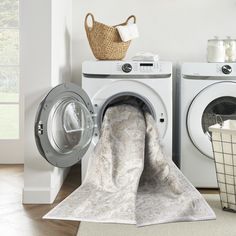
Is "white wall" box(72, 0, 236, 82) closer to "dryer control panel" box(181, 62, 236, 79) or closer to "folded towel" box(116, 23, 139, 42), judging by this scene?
"folded towel" box(116, 23, 139, 42)

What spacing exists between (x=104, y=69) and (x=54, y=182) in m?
0.74

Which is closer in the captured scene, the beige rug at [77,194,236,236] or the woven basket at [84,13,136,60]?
the beige rug at [77,194,236,236]

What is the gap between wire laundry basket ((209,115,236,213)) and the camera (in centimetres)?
223

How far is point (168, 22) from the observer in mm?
3352

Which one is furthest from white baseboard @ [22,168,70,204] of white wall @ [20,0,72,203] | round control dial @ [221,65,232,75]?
round control dial @ [221,65,232,75]

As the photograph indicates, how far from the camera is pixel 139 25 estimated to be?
3.36m

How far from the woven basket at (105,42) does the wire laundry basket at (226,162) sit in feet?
2.98

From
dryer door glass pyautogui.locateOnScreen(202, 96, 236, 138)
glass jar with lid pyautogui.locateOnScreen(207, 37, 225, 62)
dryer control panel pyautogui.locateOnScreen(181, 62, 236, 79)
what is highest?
glass jar with lid pyautogui.locateOnScreen(207, 37, 225, 62)

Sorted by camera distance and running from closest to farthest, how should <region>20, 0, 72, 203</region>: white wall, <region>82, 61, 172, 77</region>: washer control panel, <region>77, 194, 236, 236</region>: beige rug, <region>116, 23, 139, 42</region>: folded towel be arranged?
1. <region>77, 194, 236, 236</region>: beige rug
2. <region>20, 0, 72, 203</region>: white wall
3. <region>82, 61, 172, 77</region>: washer control panel
4. <region>116, 23, 139, 42</region>: folded towel

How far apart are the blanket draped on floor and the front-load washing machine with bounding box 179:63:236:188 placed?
0.84ft

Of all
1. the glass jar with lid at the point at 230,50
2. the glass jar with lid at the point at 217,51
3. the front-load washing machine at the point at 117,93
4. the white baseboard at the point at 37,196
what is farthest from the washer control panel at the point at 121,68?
the white baseboard at the point at 37,196

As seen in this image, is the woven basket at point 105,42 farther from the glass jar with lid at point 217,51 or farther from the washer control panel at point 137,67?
the glass jar with lid at point 217,51

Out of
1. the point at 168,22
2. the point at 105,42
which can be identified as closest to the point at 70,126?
the point at 105,42

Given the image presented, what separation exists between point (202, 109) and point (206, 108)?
65 millimetres
